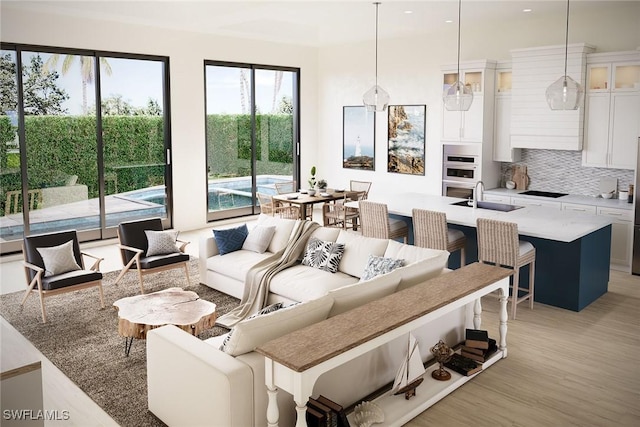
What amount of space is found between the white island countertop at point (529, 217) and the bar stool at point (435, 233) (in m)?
0.23

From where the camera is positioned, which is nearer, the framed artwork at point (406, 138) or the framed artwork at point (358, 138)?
the framed artwork at point (406, 138)

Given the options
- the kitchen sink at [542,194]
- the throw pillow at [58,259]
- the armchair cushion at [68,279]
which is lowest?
the armchair cushion at [68,279]

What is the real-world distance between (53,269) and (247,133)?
19.2ft

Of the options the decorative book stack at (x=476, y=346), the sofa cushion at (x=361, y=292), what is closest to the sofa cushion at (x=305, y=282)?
the sofa cushion at (x=361, y=292)

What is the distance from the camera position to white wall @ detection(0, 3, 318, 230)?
29.1 ft

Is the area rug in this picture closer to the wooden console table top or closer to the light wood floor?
the light wood floor

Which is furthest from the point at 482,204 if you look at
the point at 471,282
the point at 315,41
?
the point at 315,41

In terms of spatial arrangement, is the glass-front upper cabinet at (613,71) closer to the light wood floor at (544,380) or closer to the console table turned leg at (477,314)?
the light wood floor at (544,380)

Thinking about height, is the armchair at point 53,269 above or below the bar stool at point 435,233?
below

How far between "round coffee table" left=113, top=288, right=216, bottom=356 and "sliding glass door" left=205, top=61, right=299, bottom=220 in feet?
18.9

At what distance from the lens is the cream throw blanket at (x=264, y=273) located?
250 inches

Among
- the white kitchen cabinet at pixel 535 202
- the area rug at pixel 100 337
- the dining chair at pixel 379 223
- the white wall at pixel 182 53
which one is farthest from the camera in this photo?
the white wall at pixel 182 53

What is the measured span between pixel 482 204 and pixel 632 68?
8.73 feet

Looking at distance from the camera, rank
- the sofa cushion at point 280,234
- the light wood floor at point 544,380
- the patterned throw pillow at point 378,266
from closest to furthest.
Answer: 1. the light wood floor at point 544,380
2. the patterned throw pillow at point 378,266
3. the sofa cushion at point 280,234
